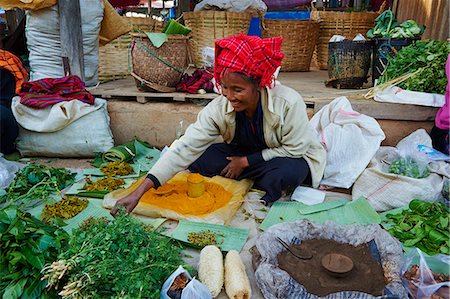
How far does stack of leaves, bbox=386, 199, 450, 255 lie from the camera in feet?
6.97

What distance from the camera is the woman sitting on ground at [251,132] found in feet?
7.68

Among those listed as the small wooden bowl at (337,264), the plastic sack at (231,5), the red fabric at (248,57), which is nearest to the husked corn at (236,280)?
the small wooden bowl at (337,264)

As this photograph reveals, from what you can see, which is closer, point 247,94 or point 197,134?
point 247,94

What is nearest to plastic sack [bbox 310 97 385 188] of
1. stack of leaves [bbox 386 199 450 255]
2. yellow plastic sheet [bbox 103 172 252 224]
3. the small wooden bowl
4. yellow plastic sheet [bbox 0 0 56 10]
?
stack of leaves [bbox 386 199 450 255]

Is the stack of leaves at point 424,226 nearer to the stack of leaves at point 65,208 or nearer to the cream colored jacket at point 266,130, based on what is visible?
the cream colored jacket at point 266,130

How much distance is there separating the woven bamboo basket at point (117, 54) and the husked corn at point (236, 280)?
11.9ft

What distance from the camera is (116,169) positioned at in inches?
128

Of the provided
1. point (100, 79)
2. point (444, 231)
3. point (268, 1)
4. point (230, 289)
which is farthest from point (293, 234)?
point (268, 1)

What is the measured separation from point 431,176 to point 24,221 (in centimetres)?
253

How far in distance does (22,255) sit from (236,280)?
3.14ft

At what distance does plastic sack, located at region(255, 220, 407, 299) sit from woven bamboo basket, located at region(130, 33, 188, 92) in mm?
2320

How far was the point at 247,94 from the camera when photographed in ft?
7.79

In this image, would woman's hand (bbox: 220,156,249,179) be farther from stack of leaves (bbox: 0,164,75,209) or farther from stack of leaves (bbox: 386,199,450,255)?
stack of leaves (bbox: 0,164,75,209)

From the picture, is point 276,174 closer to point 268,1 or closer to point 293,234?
point 293,234
